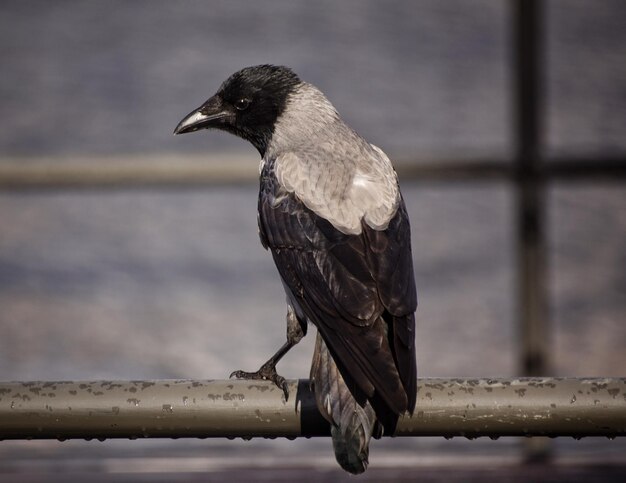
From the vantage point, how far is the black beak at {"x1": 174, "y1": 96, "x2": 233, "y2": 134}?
3.04m

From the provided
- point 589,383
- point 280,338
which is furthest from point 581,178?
point 589,383

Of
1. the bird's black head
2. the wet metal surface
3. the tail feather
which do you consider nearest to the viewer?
the wet metal surface

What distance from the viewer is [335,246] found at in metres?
2.33

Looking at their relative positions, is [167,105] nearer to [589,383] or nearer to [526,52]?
[526,52]

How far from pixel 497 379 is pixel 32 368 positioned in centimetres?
315

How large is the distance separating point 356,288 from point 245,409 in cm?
50

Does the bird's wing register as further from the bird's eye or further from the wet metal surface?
the bird's eye

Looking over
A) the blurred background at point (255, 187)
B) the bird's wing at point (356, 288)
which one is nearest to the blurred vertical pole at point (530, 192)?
the blurred background at point (255, 187)

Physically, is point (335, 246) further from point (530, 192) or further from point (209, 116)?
point (530, 192)

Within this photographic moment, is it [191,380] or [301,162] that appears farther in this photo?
[301,162]

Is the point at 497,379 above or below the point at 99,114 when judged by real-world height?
above

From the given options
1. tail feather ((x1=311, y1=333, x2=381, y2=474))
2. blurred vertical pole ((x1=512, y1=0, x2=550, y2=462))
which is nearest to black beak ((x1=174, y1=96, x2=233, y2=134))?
tail feather ((x1=311, y1=333, x2=381, y2=474))

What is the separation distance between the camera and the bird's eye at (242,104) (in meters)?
3.06

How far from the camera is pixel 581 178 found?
4.30 meters
